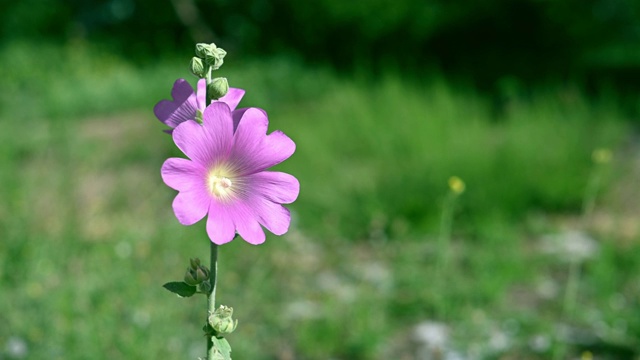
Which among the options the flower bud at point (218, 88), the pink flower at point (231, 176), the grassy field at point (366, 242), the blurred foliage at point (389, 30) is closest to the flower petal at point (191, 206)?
the pink flower at point (231, 176)

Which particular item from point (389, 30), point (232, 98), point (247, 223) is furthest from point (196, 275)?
point (389, 30)

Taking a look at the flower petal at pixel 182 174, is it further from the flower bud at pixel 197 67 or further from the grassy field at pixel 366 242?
the grassy field at pixel 366 242

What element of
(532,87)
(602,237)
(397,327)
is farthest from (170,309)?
(532,87)

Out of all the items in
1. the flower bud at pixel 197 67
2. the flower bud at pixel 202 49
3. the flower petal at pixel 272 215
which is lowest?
the flower petal at pixel 272 215

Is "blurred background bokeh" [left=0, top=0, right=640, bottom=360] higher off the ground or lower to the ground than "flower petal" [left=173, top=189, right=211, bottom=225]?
higher

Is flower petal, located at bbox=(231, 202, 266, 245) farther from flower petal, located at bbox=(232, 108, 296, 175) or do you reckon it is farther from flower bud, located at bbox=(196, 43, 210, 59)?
flower bud, located at bbox=(196, 43, 210, 59)

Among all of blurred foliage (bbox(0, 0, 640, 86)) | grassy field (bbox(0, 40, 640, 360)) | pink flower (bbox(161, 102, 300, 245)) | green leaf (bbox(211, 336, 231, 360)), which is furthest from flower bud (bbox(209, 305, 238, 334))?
blurred foliage (bbox(0, 0, 640, 86))

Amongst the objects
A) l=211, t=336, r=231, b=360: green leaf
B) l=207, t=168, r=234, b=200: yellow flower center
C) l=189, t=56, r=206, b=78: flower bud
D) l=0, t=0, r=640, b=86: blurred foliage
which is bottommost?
l=211, t=336, r=231, b=360: green leaf
